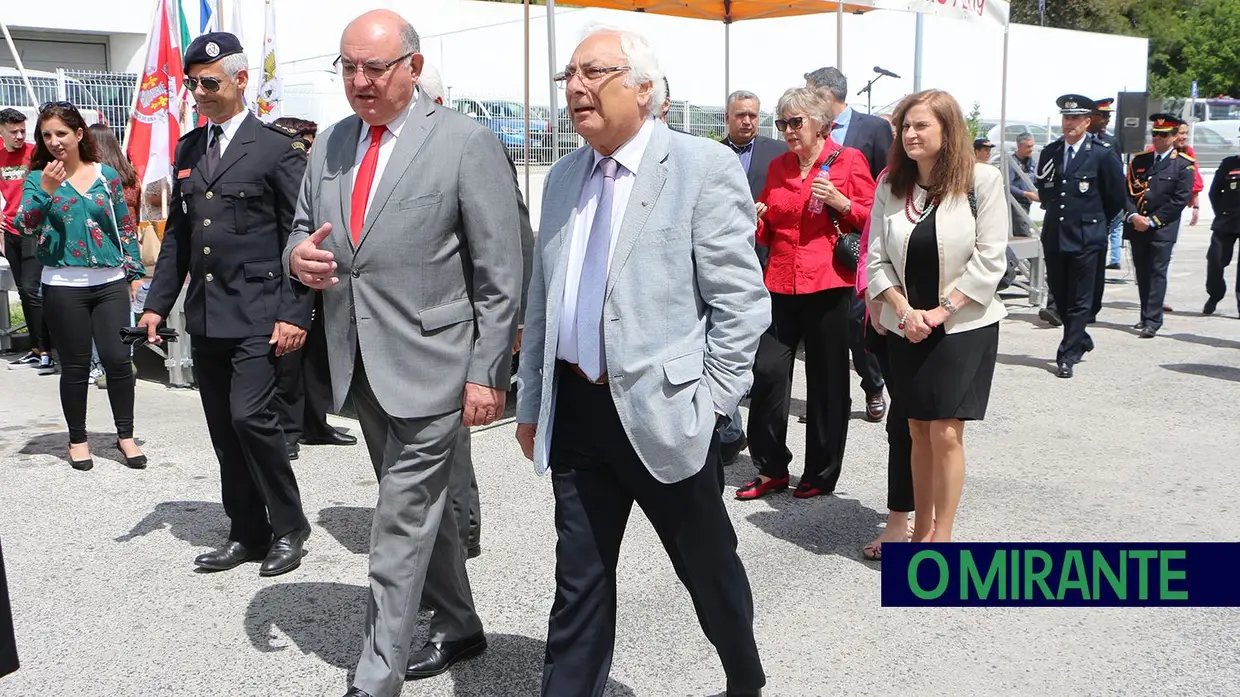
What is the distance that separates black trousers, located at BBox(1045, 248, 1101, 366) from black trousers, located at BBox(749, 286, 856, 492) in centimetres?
393

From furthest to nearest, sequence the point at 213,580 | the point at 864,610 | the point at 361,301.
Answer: the point at 213,580 → the point at 864,610 → the point at 361,301

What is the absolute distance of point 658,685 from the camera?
3.74 meters

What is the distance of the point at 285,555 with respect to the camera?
479cm

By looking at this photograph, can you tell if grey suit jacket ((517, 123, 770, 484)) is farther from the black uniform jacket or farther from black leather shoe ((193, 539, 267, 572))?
black leather shoe ((193, 539, 267, 572))

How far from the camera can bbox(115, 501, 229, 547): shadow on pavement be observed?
5.33m

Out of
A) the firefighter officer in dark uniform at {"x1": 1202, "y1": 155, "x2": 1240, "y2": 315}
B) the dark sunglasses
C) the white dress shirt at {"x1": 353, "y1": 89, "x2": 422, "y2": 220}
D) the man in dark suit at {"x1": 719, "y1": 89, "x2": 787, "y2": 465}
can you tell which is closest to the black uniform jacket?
the dark sunglasses

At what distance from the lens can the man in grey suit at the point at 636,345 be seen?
2.98 m

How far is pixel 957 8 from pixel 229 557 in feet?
25.2

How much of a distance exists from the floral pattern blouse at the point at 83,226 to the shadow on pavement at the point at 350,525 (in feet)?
6.44

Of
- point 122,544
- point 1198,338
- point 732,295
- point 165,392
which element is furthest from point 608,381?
point 1198,338

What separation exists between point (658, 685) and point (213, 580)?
2.01 metres

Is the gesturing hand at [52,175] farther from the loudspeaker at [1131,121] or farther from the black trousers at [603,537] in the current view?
the loudspeaker at [1131,121]

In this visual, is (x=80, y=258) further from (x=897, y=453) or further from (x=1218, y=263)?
(x=1218, y=263)

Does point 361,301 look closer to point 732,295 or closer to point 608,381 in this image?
point 608,381
